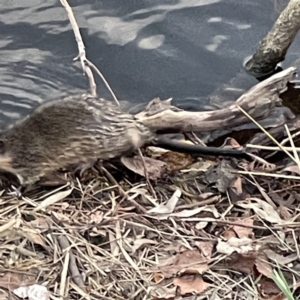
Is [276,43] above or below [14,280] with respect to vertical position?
below

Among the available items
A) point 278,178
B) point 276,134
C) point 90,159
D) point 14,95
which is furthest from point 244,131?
point 14,95

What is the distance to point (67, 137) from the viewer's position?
14.0ft

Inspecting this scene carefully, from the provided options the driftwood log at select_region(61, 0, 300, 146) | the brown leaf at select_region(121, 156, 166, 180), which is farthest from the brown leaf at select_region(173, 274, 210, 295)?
the driftwood log at select_region(61, 0, 300, 146)

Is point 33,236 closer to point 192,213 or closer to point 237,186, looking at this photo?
point 192,213

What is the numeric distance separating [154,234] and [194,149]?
0.67 metres

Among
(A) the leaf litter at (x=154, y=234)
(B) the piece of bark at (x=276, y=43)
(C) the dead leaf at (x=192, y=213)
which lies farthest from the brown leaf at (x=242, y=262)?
(B) the piece of bark at (x=276, y=43)

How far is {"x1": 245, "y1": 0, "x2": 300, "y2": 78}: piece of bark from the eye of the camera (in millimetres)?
5199

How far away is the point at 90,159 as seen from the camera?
4340mm

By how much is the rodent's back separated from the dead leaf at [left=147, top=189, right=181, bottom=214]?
405mm

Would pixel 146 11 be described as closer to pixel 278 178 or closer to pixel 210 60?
pixel 210 60

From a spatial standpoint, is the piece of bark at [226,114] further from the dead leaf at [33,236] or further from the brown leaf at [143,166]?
the dead leaf at [33,236]

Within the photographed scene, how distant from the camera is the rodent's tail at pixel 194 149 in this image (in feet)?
14.5

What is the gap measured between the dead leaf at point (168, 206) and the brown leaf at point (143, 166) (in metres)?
0.22

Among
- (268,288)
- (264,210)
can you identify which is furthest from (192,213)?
(268,288)
